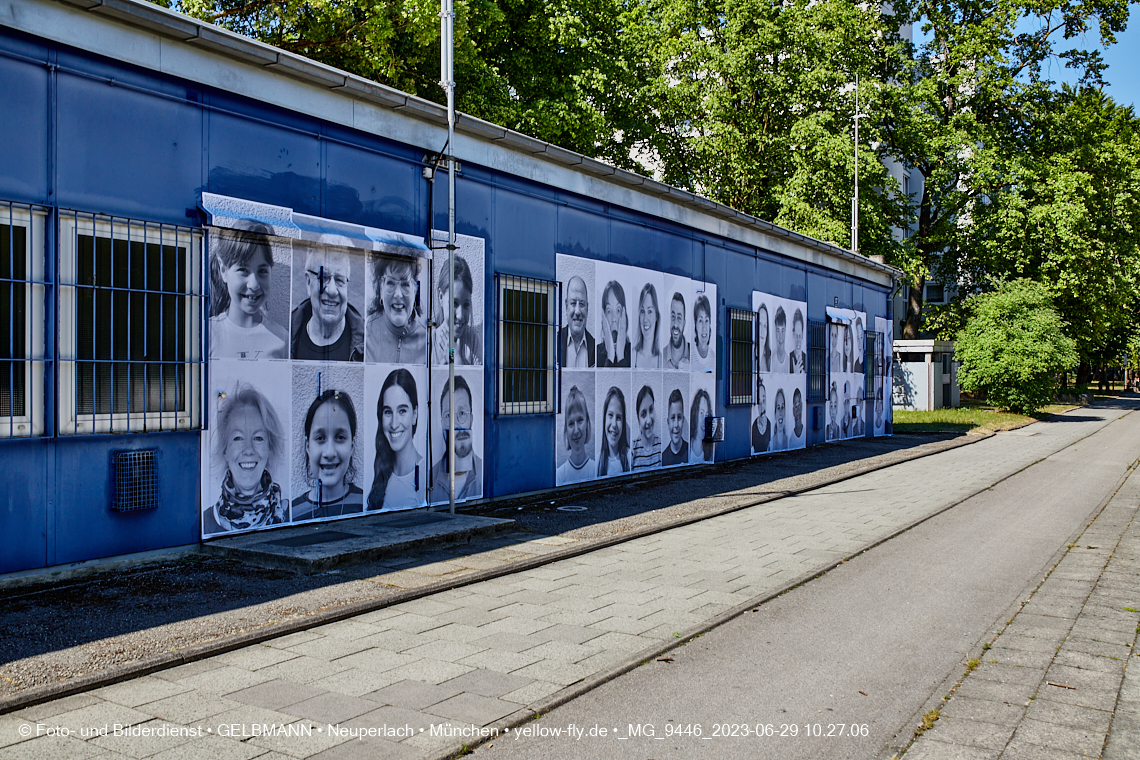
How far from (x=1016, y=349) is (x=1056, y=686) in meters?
33.2

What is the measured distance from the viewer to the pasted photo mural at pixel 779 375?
19.5 meters

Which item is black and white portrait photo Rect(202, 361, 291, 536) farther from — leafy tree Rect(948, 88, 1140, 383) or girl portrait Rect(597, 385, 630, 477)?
leafy tree Rect(948, 88, 1140, 383)

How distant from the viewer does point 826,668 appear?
5.59 meters

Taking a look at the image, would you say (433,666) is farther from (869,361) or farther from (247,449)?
(869,361)

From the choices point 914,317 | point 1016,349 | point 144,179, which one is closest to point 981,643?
point 144,179

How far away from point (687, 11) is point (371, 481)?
29.7m

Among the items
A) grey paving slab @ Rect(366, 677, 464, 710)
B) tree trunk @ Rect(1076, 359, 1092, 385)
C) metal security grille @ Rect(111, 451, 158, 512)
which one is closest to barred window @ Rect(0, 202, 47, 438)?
metal security grille @ Rect(111, 451, 158, 512)

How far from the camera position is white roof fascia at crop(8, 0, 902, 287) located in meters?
7.49

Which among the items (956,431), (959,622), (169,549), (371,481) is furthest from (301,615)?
(956,431)

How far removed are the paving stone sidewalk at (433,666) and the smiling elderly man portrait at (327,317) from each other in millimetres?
3255

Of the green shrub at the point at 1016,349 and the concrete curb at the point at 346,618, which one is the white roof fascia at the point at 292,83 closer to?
the concrete curb at the point at 346,618

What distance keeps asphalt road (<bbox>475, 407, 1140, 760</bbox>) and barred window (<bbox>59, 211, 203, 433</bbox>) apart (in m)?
4.89

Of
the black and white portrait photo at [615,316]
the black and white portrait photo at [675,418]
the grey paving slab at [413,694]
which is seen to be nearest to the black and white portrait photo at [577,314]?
the black and white portrait photo at [615,316]

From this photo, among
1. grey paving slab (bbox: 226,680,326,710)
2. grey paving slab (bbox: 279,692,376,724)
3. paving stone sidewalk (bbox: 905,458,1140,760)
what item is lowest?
paving stone sidewalk (bbox: 905,458,1140,760)
